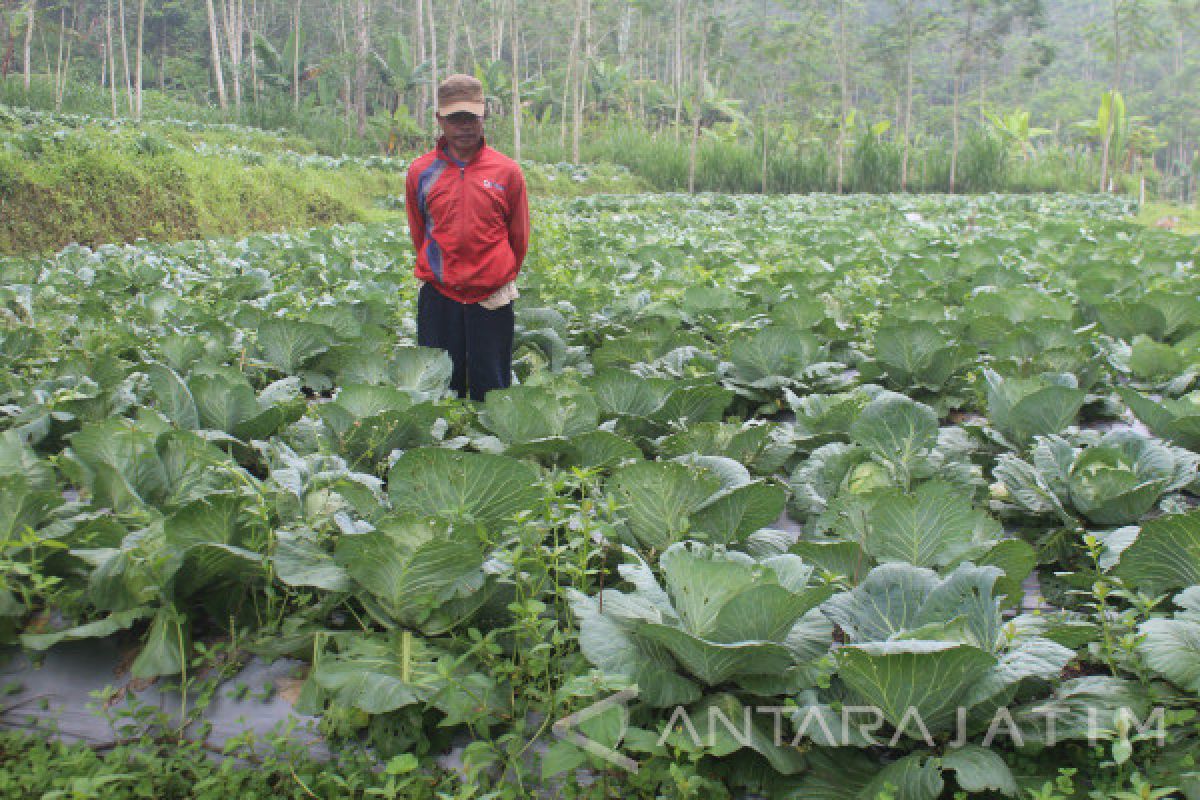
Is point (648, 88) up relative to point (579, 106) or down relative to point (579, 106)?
up

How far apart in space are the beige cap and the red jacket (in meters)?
0.17

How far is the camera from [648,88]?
35906 millimetres

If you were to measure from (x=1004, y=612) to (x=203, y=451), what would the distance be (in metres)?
1.93

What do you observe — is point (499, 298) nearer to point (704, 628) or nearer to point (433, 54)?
point (704, 628)

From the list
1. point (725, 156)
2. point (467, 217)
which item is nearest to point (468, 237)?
point (467, 217)

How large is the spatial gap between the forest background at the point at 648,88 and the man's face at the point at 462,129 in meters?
14.5

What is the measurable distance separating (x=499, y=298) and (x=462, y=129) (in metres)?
0.62

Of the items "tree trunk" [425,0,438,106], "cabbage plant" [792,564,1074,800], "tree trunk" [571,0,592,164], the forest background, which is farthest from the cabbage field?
"tree trunk" [571,0,592,164]

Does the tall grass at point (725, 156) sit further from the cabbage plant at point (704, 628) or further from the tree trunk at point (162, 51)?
the cabbage plant at point (704, 628)

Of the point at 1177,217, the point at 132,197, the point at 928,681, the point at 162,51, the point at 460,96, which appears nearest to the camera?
the point at 928,681

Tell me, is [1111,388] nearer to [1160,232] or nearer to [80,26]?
[1160,232]

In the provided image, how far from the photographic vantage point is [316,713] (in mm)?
1695

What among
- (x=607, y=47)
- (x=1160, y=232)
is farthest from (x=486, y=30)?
(x=1160, y=232)

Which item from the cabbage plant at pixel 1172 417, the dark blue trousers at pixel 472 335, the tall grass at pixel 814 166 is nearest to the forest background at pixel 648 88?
the tall grass at pixel 814 166
